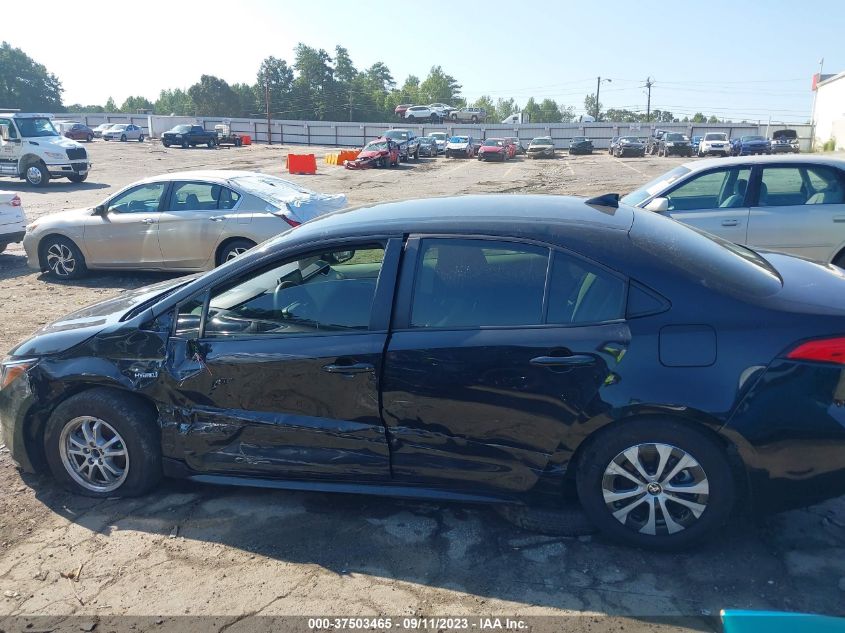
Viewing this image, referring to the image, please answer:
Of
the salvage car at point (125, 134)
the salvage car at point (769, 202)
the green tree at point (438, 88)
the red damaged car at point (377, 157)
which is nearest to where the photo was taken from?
the salvage car at point (769, 202)

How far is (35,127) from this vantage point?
84.7 feet

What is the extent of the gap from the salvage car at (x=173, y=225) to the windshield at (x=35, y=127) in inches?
706

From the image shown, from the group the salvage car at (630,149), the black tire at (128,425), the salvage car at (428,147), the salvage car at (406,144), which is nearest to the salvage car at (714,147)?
the salvage car at (630,149)

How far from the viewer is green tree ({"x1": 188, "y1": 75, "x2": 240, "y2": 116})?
104m

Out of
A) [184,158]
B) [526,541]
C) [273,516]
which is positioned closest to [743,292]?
[526,541]

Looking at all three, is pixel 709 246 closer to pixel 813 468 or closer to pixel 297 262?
pixel 813 468

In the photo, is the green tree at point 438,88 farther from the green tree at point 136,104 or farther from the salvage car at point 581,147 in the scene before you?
the salvage car at point 581,147

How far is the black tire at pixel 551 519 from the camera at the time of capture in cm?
363

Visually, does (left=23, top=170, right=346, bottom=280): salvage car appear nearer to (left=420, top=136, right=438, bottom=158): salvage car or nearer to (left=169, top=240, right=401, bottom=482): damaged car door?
(left=169, top=240, right=401, bottom=482): damaged car door


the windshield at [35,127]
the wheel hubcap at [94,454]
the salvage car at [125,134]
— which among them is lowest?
Result: the wheel hubcap at [94,454]

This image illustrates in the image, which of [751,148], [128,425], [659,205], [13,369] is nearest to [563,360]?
[128,425]

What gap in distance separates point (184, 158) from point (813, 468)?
44.7m

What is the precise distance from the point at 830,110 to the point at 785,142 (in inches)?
365

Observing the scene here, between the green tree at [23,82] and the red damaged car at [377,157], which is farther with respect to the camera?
the green tree at [23,82]
